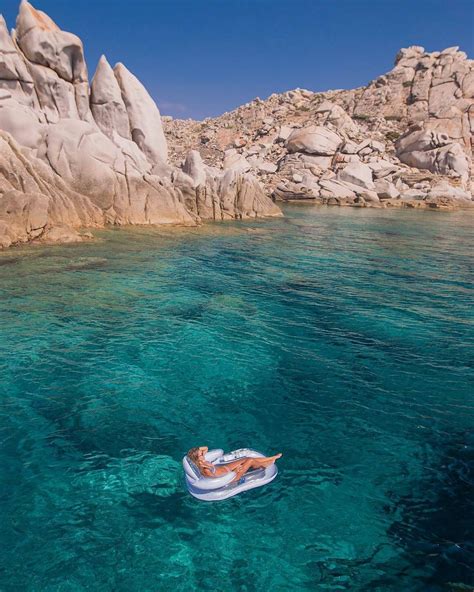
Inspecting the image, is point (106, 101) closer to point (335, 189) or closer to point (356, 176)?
point (335, 189)

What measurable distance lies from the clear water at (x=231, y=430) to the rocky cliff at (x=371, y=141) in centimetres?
4448

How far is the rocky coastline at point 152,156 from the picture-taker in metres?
29.0

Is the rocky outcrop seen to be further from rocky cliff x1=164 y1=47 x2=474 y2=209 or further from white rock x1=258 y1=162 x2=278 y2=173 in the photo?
white rock x1=258 y1=162 x2=278 y2=173

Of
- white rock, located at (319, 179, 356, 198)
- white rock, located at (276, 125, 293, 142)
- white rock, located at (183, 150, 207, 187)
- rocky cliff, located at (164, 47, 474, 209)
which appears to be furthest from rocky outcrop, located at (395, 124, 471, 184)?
white rock, located at (183, 150, 207, 187)

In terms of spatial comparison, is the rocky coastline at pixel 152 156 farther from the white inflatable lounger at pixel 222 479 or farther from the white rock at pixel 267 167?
the white inflatable lounger at pixel 222 479

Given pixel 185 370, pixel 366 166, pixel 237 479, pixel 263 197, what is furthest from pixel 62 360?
pixel 366 166

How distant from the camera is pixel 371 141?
91500mm

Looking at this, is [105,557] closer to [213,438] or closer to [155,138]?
[213,438]

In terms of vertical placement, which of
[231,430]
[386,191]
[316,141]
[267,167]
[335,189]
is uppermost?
[316,141]

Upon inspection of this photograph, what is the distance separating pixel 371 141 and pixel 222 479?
95708mm

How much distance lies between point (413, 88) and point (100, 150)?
10149cm

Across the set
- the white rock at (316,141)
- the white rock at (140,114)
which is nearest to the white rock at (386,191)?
the white rock at (316,141)

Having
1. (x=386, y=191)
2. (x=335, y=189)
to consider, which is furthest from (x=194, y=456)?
(x=386, y=191)

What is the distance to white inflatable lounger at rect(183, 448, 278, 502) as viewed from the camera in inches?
287
